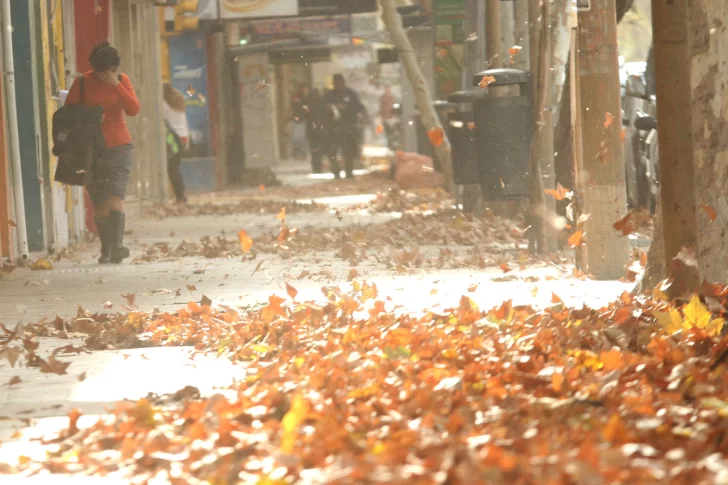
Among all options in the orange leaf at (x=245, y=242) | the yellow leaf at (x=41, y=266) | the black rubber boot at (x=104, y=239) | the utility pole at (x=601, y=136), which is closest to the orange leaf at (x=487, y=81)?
the utility pole at (x=601, y=136)

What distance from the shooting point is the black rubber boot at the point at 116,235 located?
13.0 meters

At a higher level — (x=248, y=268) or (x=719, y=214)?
→ (x=719, y=214)

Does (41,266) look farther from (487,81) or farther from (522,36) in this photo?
(522,36)

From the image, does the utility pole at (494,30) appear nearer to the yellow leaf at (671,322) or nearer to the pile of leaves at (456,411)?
the pile of leaves at (456,411)

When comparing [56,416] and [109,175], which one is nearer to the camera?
[56,416]

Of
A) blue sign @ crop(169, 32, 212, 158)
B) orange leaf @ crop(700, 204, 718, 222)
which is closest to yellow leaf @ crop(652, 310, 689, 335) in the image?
orange leaf @ crop(700, 204, 718, 222)

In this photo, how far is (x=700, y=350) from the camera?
18.9 ft

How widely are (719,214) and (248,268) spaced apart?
19.1ft

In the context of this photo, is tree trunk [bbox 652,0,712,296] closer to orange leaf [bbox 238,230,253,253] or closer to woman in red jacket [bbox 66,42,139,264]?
orange leaf [bbox 238,230,253,253]

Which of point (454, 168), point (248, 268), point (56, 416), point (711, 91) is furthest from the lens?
point (454, 168)

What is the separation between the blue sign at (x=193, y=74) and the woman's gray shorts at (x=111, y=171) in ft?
64.6

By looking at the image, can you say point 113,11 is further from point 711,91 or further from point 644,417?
point 644,417

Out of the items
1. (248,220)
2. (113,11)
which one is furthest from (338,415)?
(113,11)

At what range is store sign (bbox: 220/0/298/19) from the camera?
2841 centimetres
